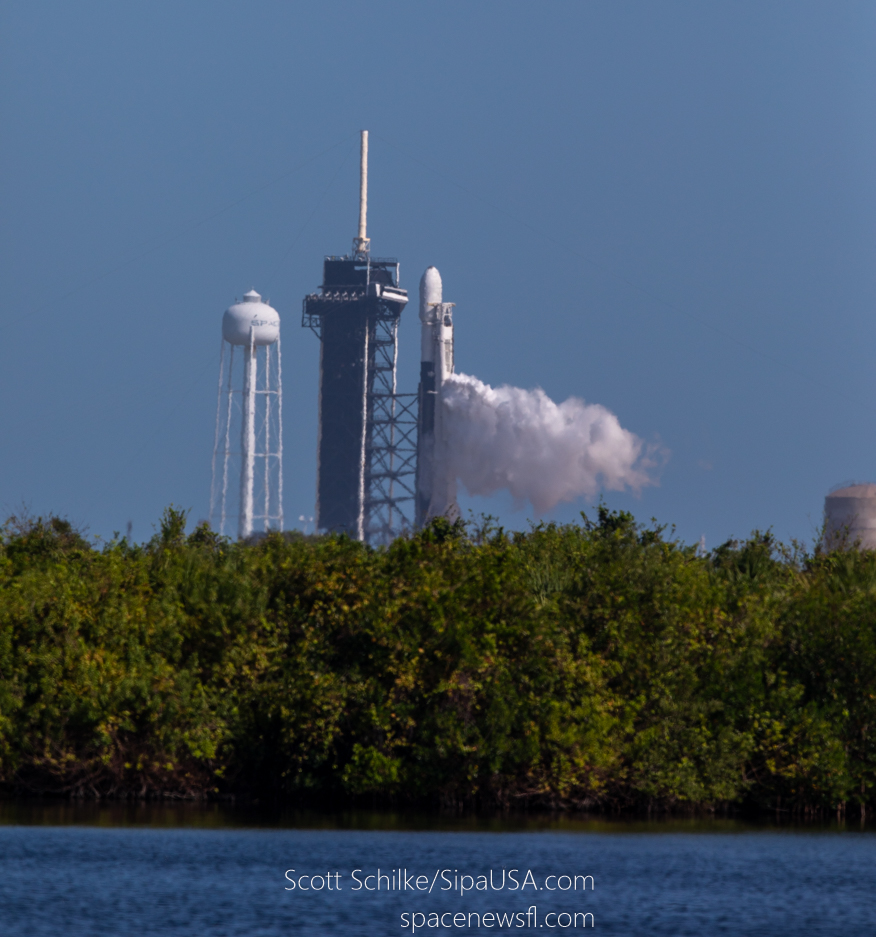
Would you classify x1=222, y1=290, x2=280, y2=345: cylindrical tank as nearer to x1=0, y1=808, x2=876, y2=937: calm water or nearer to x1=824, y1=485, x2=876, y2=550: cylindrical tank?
x1=824, y1=485, x2=876, y2=550: cylindrical tank

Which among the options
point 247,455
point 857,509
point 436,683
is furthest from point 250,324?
point 436,683

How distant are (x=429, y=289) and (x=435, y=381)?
12.7m

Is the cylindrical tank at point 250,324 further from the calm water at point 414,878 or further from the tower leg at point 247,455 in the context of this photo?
the calm water at point 414,878

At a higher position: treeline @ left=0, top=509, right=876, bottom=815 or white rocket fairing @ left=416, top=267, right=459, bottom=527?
white rocket fairing @ left=416, top=267, right=459, bottom=527

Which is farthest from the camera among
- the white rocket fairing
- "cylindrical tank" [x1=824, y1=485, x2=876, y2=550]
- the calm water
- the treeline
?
the white rocket fairing

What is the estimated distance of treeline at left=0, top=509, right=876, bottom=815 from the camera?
159 feet

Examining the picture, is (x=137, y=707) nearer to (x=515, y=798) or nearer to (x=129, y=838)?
(x=129, y=838)

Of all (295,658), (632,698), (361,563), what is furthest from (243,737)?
(632,698)

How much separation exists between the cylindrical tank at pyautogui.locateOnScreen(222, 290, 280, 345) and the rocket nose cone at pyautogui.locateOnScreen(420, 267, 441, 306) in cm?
1727

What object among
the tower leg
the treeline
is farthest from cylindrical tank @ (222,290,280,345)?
the treeline

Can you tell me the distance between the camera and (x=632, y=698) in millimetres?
50312

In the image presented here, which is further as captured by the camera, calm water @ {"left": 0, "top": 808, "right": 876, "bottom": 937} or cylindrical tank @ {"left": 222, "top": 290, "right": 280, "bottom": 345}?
cylindrical tank @ {"left": 222, "top": 290, "right": 280, "bottom": 345}

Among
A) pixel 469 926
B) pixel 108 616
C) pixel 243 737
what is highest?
pixel 108 616

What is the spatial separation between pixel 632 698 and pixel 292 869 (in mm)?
15692
